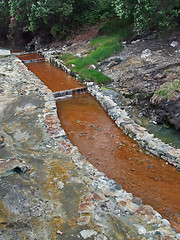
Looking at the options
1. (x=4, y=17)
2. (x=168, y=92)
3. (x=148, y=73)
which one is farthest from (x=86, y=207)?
(x=4, y=17)

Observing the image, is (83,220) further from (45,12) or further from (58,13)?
(58,13)

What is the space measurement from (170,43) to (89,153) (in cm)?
875

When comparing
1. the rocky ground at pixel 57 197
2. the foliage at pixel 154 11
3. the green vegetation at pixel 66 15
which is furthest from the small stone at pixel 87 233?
the green vegetation at pixel 66 15

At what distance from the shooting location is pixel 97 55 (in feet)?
48.1

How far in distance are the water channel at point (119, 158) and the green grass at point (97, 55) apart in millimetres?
2028

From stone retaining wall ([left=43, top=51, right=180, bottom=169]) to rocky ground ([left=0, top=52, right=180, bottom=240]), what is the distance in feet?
6.85

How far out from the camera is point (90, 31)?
19.0m

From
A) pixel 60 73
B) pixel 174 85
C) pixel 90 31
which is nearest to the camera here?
pixel 174 85

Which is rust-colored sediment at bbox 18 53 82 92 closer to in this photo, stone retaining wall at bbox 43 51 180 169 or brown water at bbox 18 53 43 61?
stone retaining wall at bbox 43 51 180 169

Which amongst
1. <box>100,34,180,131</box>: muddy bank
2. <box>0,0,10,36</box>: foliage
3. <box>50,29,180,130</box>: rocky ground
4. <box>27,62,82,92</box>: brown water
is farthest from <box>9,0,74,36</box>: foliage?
<box>100,34,180,131</box>: muddy bank

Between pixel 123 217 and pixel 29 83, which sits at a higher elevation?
pixel 29 83

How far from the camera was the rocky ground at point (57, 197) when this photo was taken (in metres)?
4.15

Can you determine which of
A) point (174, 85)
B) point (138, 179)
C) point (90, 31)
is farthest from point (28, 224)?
point (90, 31)

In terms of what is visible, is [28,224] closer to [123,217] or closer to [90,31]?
[123,217]
